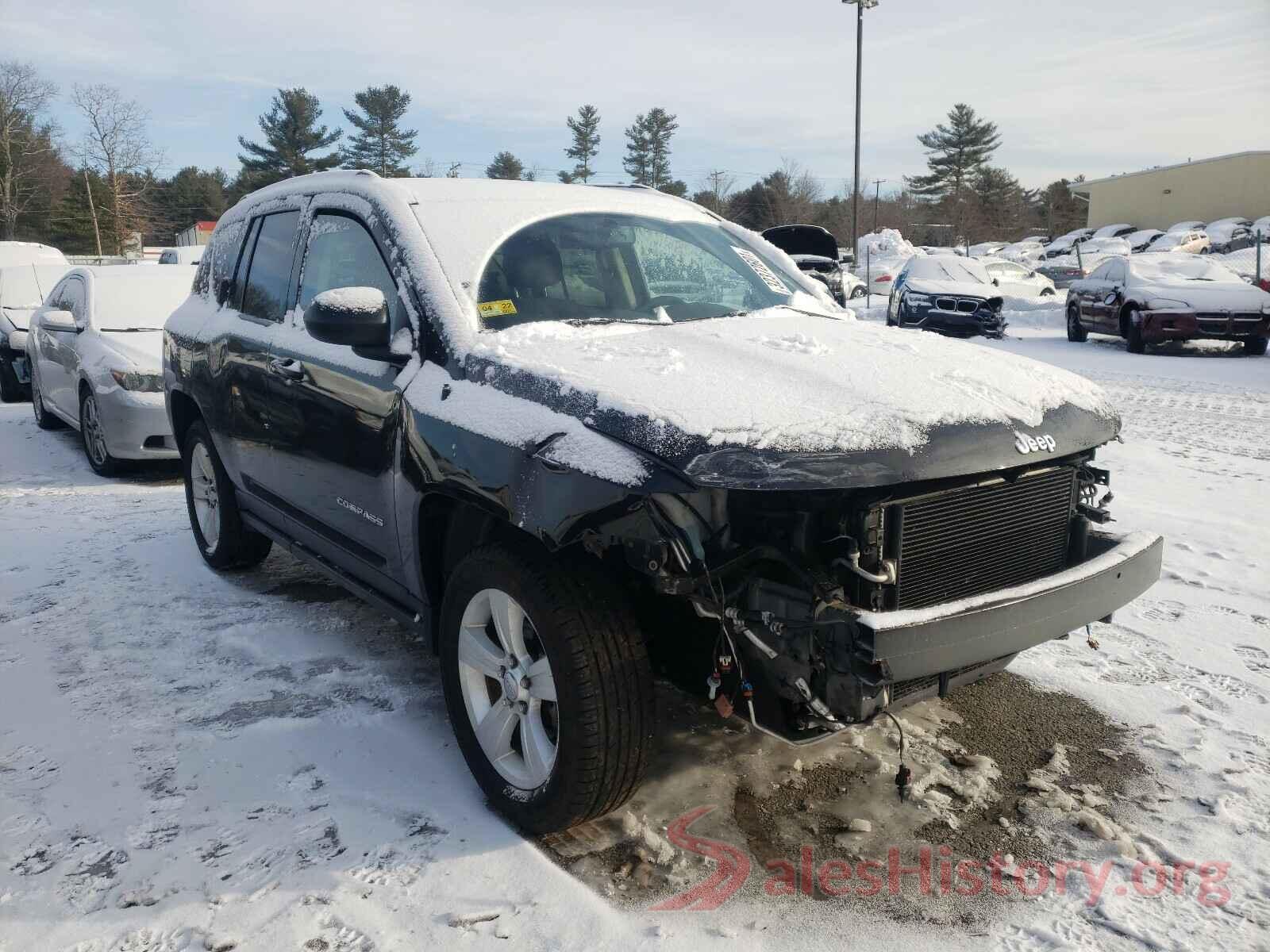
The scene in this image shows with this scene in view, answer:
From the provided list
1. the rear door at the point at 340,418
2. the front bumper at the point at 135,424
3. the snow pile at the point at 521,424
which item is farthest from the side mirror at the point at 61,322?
the snow pile at the point at 521,424

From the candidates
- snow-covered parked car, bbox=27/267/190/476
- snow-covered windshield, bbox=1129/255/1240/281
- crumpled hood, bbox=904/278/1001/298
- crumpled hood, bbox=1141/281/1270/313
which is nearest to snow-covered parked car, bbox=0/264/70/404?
snow-covered parked car, bbox=27/267/190/476

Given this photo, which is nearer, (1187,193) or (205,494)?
(205,494)

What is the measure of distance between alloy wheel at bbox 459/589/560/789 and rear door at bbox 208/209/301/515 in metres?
1.68

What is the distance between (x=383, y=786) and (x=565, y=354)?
4.75 feet

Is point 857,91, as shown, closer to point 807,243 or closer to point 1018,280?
point 1018,280

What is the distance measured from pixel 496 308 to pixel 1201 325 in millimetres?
13718

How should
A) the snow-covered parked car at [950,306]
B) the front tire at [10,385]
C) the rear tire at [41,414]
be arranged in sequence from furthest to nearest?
the snow-covered parked car at [950,306] → the front tire at [10,385] → the rear tire at [41,414]

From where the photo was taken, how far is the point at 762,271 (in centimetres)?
406

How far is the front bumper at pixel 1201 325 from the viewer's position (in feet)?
45.0

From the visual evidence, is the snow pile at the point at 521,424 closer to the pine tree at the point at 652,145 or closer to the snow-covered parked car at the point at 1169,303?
the snow-covered parked car at the point at 1169,303

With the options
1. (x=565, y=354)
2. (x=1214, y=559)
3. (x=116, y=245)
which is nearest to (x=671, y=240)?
(x=565, y=354)

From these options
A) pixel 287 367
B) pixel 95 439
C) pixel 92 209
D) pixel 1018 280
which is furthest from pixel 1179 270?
pixel 92 209

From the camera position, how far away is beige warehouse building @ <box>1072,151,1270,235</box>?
53.3 m

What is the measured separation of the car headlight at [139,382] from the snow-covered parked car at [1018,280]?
23271mm
